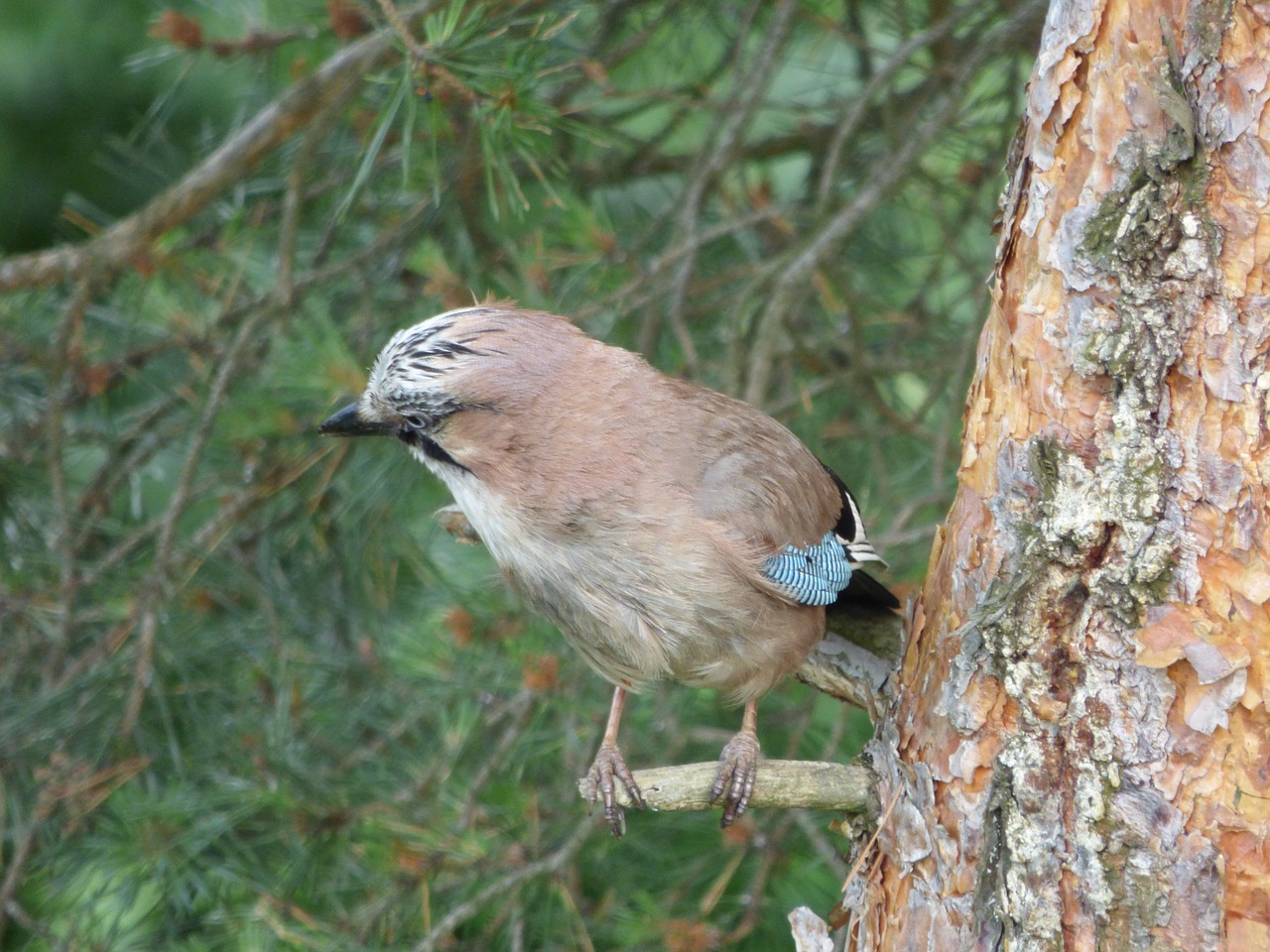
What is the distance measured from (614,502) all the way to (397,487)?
88 centimetres

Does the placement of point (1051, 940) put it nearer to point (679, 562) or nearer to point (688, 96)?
point (679, 562)

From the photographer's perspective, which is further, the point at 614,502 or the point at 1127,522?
the point at 614,502

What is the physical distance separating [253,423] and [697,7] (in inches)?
54.0

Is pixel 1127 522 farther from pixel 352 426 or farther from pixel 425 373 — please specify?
pixel 352 426

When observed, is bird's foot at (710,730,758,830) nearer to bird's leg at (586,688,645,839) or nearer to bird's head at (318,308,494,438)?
bird's leg at (586,688,645,839)

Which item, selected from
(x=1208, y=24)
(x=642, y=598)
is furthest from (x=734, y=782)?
(x=1208, y=24)

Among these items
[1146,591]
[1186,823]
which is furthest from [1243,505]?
[1186,823]

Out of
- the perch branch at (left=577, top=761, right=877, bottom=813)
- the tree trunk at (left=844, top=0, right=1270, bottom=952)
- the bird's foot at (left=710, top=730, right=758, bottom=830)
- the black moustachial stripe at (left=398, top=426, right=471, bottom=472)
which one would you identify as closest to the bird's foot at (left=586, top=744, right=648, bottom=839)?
the bird's foot at (left=710, top=730, right=758, bottom=830)

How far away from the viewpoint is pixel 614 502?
1.99 m

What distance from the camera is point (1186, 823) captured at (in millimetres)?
1479

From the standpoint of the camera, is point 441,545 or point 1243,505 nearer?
point 1243,505

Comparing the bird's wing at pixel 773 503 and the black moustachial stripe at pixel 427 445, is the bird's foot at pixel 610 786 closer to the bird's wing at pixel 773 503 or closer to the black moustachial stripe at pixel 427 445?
the bird's wing at pixel 773 503

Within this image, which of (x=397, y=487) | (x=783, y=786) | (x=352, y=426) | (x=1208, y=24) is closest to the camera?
(x=1208, y=24)

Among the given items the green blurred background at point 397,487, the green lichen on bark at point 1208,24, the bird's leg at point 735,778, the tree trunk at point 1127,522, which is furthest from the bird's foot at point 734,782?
the green lichen on bark at point 1208,24
